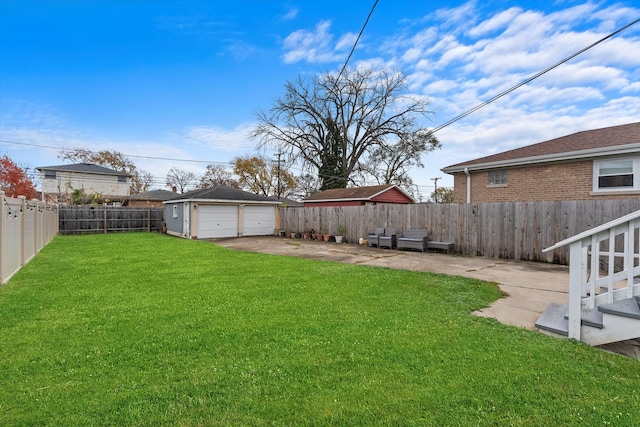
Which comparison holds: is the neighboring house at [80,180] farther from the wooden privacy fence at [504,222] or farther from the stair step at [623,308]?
the stair step at [623,308]

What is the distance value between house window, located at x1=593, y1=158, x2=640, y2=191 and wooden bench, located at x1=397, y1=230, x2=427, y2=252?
5.76 m

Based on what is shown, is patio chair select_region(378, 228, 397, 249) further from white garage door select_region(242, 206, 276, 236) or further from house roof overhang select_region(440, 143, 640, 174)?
white garage door select_region(242, 206, 276, 236)

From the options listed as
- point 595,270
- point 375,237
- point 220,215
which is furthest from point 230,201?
point 595,270

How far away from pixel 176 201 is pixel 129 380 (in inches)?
695

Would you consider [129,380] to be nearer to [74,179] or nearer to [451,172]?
[451,172]

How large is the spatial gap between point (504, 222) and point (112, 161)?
155 ft

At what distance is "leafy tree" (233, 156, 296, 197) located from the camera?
141 ft

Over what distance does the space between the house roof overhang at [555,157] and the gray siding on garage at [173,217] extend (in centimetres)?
1447

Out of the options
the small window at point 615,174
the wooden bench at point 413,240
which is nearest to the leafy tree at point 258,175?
the wooden bench at point 413,240

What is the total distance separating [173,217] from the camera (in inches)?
756

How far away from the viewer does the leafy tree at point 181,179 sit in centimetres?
4725

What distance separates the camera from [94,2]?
987cm

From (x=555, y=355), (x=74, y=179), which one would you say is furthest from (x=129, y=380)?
(x=74, y=179)

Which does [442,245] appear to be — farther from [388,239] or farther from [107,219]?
[107,219]
